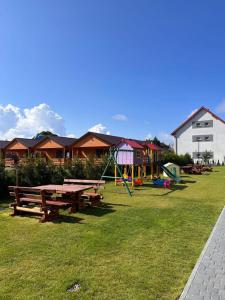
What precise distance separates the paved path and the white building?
146ft

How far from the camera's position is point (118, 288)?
393 centimetres

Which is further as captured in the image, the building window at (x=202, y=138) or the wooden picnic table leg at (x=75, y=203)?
the building window at (x=202, y=138)

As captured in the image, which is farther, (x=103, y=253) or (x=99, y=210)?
(x=99, y=210)

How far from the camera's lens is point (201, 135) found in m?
49.1

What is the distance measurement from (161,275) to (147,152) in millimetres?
16783

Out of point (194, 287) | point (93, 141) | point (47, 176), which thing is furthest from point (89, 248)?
point (93, 141)

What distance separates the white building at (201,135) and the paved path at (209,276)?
44600mm

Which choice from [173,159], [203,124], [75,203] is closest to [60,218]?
[75,203]

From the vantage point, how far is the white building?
47469 mm

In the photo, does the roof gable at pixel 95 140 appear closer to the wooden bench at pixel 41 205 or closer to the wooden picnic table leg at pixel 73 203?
the wooden picnic table leg at pixel 73 203

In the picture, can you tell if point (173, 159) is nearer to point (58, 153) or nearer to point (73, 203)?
point (58, 153)

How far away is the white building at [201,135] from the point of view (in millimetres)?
47469

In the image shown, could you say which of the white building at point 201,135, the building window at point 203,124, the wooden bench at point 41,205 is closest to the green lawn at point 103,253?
the wooden bench at point 41,205

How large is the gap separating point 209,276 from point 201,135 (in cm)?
4730
